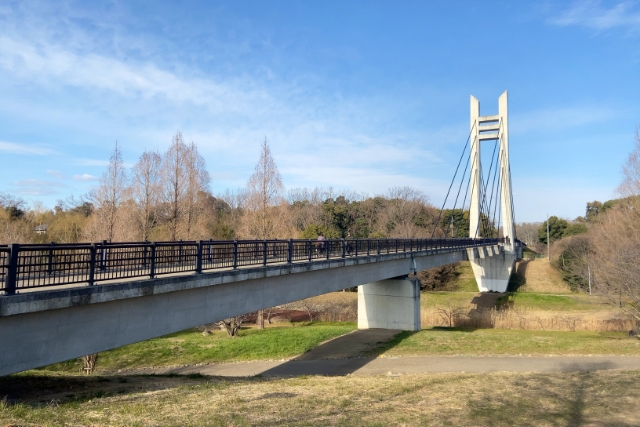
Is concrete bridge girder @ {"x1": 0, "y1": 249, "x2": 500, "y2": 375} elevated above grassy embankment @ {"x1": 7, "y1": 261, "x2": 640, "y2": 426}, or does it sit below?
above

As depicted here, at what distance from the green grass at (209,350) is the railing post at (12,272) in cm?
1330

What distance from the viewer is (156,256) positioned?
1100cm

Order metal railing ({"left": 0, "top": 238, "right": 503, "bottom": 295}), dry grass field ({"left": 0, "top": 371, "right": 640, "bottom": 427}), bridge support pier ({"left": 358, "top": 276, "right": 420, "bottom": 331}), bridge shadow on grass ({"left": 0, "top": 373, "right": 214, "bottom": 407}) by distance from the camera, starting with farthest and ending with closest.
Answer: bridge support pier ({"left": 358, "top": 276, "right": 420, "bottom": 331})
bridge shadow on grass ({"left": 0, "top": 373, "right": 214, "bottom": 407})
metal railing ({"left": 0, "top": 238, "right": 503, "bottom": 295})
dry grass field ({"left": 0, "top": 371, "right": 640, "bottom": 427})

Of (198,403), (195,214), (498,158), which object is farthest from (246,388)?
(498,158)

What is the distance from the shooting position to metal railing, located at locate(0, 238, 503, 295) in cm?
826

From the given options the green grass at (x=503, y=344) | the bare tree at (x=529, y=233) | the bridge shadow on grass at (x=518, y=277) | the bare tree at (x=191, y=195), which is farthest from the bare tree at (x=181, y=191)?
the bare tree at (x=529, y=233)

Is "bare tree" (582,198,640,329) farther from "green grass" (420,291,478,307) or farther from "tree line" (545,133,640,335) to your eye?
"green grass" (420,291,478,307)

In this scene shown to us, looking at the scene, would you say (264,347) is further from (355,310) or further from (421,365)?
(355,310)

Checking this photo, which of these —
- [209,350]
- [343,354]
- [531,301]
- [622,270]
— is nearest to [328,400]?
[343,354]

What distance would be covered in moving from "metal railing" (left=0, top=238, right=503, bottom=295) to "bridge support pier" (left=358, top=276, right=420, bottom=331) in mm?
2290

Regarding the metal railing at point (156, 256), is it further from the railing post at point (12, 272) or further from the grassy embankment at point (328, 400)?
the grassy embankment at point (328, 400)

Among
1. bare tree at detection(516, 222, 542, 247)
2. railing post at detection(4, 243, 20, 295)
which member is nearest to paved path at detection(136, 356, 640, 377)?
railing post at detection(4, 243, 20, 295)

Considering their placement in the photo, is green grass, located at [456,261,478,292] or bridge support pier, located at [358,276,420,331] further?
green grass, located at [456,261,478,292]

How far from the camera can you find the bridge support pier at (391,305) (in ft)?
83.0
